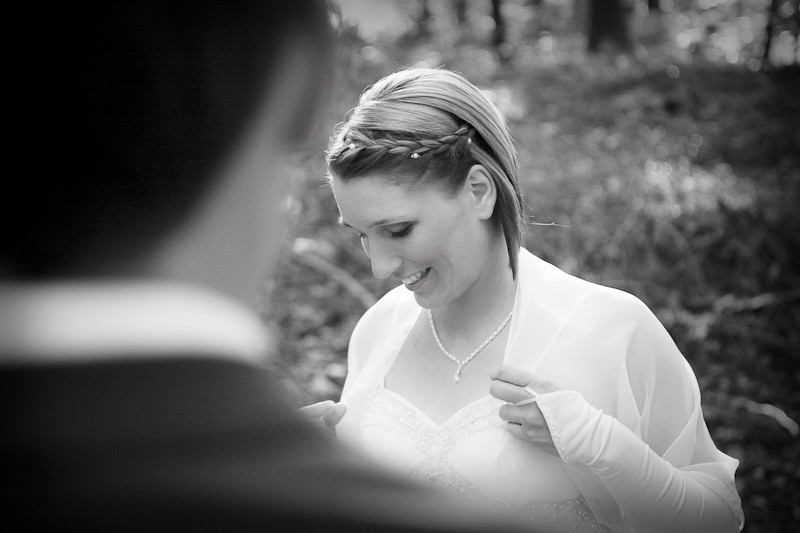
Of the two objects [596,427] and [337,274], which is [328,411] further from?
[337,274]

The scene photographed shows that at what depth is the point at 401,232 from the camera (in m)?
2.45

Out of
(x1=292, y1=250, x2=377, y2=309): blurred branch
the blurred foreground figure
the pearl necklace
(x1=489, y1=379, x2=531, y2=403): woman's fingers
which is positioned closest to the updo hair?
the pearl necklace

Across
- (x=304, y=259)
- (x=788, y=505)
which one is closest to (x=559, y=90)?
(x=304, y=259)

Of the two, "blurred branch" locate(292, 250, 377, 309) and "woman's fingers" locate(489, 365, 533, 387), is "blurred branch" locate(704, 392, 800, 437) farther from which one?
"woman's fingers" locate(489, 365, 533, 387)

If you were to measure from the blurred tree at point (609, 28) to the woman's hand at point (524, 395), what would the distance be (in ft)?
35.9

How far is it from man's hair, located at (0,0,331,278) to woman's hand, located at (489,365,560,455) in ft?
5.73

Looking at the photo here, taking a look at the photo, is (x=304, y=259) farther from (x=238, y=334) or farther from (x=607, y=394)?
(x=238, y=334)

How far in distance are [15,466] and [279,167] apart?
0.88 feet

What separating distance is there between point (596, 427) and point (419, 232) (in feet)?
2.39

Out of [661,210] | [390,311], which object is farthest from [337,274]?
[390,311]

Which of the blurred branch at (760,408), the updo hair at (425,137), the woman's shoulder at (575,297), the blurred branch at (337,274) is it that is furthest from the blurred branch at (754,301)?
the updo hair at (425,137)

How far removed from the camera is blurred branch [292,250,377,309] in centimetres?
604

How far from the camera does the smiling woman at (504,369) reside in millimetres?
2275

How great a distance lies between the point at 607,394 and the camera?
249 cm
